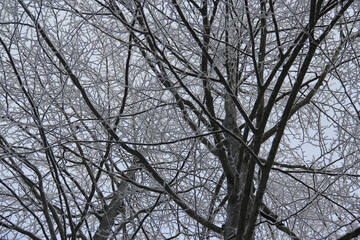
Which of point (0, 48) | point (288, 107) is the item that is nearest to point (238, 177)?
point (288, 107)

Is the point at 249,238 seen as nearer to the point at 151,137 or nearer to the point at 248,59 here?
the point at 151,137

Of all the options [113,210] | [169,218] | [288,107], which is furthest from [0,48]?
[288,107]

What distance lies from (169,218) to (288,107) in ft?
5.15

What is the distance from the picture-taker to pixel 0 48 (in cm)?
410

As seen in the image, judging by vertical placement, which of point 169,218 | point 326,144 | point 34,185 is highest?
point 326,144

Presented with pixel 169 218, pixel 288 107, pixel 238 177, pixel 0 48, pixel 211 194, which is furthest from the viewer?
pixel 0 48

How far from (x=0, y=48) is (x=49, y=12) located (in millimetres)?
853

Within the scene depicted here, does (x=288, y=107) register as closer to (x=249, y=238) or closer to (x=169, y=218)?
(x=249, y=238)

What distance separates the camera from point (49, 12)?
3.62m

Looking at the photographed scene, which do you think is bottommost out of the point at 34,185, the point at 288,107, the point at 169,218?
the point at 34,185

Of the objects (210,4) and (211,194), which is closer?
(210,4)

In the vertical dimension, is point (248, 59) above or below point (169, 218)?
above

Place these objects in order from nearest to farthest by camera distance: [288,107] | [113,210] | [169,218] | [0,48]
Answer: [288,107]
[169,218]
[0,48]
[113,210]

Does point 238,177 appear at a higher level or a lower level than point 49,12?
lower
